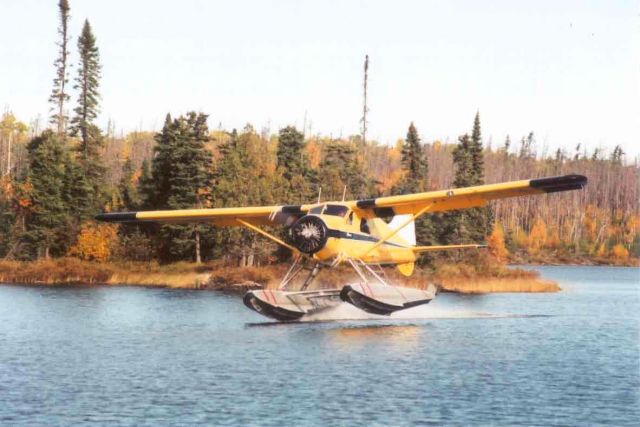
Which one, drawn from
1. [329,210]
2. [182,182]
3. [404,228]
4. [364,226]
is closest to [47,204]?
[182,182]

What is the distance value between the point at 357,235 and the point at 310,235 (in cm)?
201

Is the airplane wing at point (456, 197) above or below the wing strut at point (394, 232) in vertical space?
above

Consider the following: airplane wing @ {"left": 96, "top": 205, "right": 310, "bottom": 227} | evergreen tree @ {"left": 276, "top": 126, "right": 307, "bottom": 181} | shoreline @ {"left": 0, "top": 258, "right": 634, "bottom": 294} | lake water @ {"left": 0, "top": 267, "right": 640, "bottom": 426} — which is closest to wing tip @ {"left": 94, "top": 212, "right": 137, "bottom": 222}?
airplane wing @ {"left": 96, "top": 205, "right": 310, "bottom": 227}

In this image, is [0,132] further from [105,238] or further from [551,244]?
[105,238]

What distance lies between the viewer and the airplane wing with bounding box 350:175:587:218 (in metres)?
22.2

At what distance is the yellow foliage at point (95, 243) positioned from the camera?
47750 mm

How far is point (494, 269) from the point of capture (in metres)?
50.0

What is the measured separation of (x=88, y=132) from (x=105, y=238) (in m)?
15.1

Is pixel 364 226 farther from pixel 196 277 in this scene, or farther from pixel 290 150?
pixel 290 150

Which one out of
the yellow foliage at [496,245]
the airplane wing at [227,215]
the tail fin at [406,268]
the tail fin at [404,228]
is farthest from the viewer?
the yellow foliage at [496,245]

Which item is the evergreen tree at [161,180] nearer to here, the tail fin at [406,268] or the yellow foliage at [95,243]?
the yellow foliage at [95,243]

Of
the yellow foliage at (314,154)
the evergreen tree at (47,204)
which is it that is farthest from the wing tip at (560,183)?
the yellow foliage at (314,154)

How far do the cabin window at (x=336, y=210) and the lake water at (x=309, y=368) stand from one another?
2993 millimetres

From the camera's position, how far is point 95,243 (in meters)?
47.8
